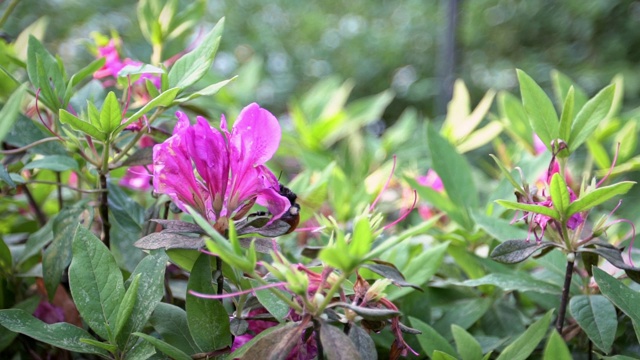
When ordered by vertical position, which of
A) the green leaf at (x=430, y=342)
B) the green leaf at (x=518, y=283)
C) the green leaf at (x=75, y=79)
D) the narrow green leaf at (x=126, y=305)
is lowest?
the green leaf at (x=430, y=342)

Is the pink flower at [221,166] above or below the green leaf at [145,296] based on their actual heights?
above

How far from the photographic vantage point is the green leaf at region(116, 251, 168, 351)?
17.0 inches

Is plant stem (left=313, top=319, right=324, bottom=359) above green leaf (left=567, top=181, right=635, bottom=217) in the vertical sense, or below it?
below

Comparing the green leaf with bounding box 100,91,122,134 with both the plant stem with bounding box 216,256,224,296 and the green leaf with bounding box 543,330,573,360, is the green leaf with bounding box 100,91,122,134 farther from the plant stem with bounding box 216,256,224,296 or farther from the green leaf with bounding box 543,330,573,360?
the green leaf with bounding box 543,330,573,360

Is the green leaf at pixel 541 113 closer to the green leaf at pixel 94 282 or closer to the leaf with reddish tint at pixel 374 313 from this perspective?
the leaf with reddish tint at pixel 374 313

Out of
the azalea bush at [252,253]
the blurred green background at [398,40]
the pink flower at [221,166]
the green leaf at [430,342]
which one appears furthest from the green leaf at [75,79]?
the blurred green background at [398,40]

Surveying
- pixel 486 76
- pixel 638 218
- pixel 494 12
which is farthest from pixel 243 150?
pixel 494 12

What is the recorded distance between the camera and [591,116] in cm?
50

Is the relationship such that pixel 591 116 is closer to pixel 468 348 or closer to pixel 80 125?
pixel 468 348

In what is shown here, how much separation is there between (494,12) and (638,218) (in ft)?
7.60

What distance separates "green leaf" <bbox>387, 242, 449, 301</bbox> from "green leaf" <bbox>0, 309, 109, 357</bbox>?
9.6 inches

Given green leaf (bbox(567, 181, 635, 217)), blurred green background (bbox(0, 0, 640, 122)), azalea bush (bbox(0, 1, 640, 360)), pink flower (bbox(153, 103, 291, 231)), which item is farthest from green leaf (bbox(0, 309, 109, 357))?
blurred green background (bbox(0, 0, 640, 122))

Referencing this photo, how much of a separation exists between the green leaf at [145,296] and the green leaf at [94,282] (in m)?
0.01

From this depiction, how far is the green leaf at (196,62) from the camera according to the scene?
467mm
